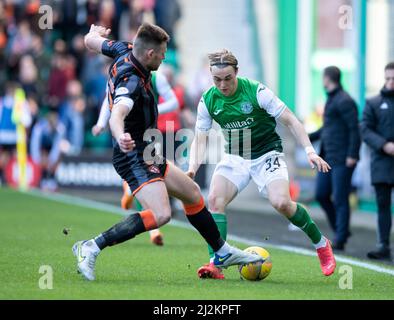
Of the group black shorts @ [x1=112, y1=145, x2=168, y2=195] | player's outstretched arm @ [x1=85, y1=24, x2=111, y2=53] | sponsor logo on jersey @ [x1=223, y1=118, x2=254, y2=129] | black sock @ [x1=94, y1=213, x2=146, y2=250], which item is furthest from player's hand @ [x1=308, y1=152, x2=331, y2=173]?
player's outstretched arm @ [x1=85, y1=24, x2=111, y2=53]

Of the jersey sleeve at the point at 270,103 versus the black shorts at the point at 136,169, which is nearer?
the black shorts at the point at 136,169

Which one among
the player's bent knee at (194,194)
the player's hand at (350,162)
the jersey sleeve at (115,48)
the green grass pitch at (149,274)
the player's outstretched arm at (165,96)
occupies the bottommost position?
the green grass pitch at (149,274)

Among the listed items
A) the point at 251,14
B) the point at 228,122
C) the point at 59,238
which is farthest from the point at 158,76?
the point at 251,14

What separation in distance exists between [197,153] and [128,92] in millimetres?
1217

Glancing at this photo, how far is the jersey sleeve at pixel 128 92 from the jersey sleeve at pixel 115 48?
1.62 ft

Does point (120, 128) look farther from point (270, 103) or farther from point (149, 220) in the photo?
point (270, 103)

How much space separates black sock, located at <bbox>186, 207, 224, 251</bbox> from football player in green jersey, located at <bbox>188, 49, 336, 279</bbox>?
247 mm

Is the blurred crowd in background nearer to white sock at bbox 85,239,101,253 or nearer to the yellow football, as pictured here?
the yellow football

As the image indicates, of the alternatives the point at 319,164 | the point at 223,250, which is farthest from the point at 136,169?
the point at 319,164

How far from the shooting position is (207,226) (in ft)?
31.1

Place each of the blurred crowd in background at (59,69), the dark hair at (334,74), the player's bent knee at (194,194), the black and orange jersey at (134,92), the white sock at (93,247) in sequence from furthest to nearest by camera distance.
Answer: the blurred crowd in background at (59,69), the dark hair at (334,74), the player's bent knee at (194,194), the white sock at (93,247), the black and orange jersey at (134,92)

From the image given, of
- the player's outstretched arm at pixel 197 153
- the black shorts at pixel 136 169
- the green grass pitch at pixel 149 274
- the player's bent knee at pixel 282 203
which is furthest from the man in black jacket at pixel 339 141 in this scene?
the black shorts at pixel 136 169

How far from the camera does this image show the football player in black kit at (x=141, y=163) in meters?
9.02

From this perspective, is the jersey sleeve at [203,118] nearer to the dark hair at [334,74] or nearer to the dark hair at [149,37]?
the dark hair at [149,37]
